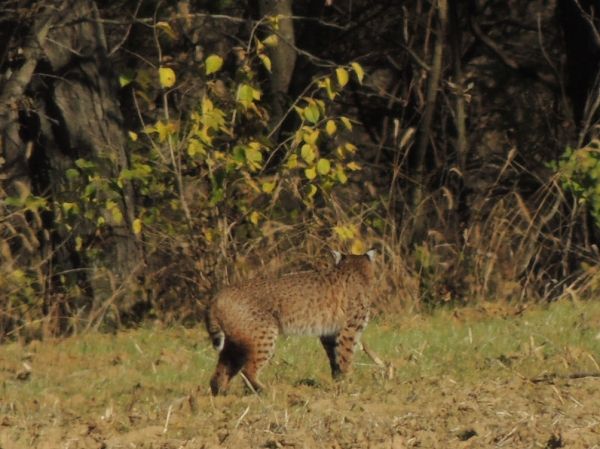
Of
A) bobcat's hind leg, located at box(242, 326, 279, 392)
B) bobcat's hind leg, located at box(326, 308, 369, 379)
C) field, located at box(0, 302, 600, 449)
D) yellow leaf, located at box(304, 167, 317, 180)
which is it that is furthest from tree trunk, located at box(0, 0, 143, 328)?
bobcat's hind leg, located at box(242, 326, 279, 392)

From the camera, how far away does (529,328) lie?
10.2 metres

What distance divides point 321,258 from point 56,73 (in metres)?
2.96

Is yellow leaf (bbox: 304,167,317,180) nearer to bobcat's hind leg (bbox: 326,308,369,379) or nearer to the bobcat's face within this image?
the bobcat's face

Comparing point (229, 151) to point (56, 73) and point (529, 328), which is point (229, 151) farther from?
point (529, 328)

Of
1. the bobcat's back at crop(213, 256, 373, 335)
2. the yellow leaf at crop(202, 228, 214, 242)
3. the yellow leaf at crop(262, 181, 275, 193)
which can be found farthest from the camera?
the yellow leaf at crop(202, 228, 214, 242)

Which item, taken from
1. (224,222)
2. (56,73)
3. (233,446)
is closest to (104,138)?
(56,73)

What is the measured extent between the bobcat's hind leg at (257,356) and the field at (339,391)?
144 mm

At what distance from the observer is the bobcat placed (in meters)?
8.35

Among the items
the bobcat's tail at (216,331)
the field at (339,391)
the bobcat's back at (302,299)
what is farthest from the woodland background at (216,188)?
the bobcat's tail at (216,331)

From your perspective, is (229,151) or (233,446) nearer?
(233,446)

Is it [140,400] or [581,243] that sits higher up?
[140,400]

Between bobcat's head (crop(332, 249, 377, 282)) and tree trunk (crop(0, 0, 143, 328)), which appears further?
tree trunk (crop(0, 0, 143, 328))

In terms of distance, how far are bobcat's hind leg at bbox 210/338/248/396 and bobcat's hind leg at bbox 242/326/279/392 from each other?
61 millimetres

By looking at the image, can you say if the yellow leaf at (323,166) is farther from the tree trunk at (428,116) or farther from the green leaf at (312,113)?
the tree trunk at (428,116)
